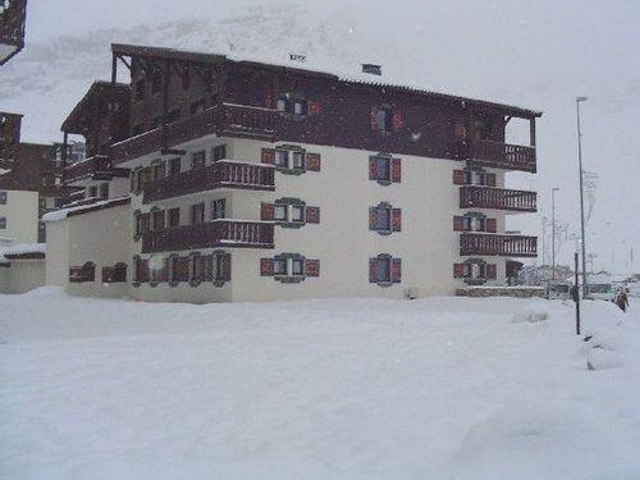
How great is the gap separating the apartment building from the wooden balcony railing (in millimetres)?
169

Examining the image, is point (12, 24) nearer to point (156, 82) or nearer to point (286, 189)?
point (286, 189)

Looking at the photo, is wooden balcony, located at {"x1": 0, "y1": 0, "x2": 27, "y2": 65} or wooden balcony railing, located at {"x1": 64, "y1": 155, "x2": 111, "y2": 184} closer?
wooden balcony, located at {"x1": 0, "y1": 0, "x2": 27, "y2": 65}

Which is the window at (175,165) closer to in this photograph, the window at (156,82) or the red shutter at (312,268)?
the window at (156,82)

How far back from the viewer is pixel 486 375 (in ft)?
40.2

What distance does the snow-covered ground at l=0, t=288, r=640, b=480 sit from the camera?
645 centimetres

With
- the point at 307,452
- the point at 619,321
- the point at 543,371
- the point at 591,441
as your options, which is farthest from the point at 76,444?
the point at 619,321

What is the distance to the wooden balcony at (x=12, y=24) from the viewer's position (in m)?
16.9

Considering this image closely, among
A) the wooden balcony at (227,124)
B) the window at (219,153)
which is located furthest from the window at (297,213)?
the window at (219,153)

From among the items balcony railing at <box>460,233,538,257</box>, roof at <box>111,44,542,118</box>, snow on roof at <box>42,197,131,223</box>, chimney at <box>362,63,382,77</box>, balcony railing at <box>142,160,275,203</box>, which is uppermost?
chimney at <box>362,63,382,77</box>

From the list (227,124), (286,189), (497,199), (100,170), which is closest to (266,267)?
(286,189)

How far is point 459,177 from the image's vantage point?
40062 mm

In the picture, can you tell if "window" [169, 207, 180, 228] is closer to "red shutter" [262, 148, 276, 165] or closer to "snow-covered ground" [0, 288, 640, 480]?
"red shutter" [262, 148, 276, 165]

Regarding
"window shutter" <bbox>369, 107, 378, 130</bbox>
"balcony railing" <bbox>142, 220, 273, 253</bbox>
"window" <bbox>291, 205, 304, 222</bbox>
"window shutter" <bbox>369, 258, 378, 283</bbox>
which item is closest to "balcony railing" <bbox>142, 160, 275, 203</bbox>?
"balcony railing" <bbox>142, 220, 273, 253</bbox>

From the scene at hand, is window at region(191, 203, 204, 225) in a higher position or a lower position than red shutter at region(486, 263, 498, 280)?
higher
